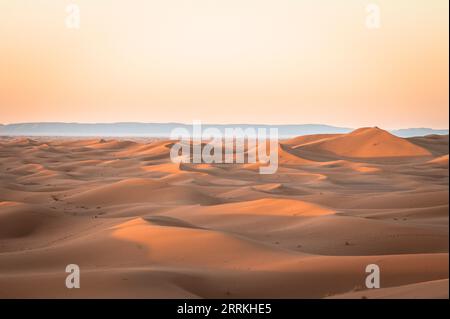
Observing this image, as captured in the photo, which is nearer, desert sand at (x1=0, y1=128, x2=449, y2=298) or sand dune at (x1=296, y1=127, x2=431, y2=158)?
desert sand at (x1=0, y1=128, x2=449, y2=298)

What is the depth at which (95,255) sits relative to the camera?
458 inches

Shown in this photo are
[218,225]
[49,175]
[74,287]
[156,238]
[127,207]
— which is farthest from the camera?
[49,175]

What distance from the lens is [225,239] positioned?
11.7m

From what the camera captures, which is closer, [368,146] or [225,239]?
[225,239]

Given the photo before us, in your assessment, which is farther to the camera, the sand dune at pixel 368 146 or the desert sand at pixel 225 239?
the sand dune at pixel 368 146

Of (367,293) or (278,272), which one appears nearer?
(367,293)

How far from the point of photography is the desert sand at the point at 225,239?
857 cm

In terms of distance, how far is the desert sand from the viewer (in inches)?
337

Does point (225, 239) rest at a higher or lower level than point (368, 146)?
higher
